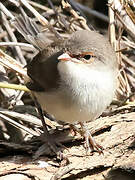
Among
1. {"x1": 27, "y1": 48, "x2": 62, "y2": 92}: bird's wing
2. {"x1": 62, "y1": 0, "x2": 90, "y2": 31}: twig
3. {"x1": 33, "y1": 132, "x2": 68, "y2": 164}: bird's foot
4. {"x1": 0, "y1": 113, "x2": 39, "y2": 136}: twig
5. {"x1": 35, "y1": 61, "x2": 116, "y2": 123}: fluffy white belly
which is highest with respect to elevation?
{"x1": 62, "y1": 0, "x2": 90, "y2": 31}: twig

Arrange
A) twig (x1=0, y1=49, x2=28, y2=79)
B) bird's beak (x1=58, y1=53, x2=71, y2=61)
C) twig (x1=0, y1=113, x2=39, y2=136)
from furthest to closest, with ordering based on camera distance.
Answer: twig (x1=0, y1=49, x2=28, y2=79) < twig (x1=0, y1=113, x2=39, y2=136) < bird's beak (x1=58, y1=53, x2=71, y2=61)

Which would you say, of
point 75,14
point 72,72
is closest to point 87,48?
point 72,72

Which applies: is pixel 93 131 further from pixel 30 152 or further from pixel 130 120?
pixel 30 152

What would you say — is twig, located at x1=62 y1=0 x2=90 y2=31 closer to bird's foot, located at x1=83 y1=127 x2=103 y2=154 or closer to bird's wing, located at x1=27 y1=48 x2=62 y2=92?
bird's wing, located at x1=27 y1=48 x2=62 y2=92

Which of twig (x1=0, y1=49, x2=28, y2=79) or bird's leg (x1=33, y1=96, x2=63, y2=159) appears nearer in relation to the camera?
bird's leg (x1=33, y1=96, x2=63, y2=159)

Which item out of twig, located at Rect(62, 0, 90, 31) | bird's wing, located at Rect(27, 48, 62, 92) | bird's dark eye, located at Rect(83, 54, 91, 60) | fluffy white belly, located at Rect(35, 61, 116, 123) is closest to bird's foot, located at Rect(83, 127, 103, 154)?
fluffy white belly, located at Rect(35, 61, 116, 123)

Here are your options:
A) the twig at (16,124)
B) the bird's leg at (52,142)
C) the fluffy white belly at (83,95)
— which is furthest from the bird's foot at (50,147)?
the fluffy white belly at (83,95)

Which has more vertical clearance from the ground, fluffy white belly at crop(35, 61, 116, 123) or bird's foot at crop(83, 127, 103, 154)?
fluffy white belly at crop(35, 61, 116, 123)

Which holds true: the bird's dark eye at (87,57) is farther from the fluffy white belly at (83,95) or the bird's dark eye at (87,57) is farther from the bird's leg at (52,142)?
the bird's leg at (52,142)
